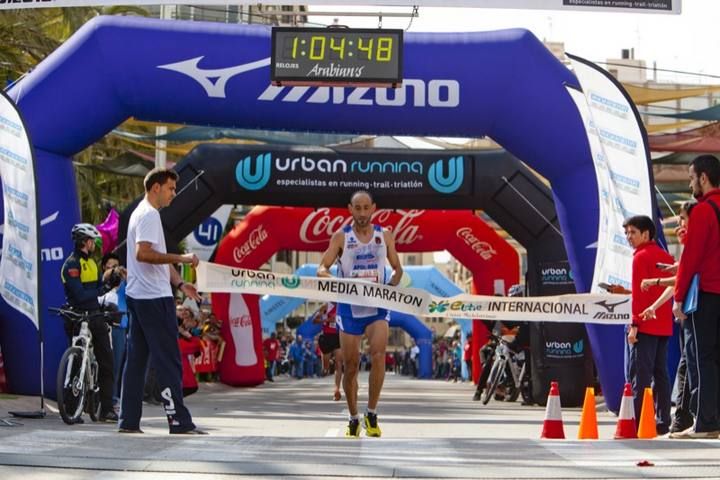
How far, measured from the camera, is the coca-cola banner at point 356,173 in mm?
21109

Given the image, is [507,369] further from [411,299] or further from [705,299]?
[705,299]

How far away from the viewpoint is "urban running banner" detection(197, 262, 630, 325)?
1127cm

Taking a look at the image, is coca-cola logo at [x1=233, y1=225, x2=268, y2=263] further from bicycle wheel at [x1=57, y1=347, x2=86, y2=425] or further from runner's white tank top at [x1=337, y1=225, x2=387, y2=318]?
runner's white tank top at [x1=337, y1=225, x2=387, y2=318]

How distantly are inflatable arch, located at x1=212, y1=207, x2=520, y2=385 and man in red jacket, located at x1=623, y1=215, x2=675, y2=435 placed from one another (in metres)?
15.0

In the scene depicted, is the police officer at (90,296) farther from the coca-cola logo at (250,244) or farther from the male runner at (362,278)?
the coca-cola logo at (250,244)

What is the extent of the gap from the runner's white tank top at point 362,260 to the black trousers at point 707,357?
9.35ft

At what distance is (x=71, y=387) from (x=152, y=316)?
91.4 inches

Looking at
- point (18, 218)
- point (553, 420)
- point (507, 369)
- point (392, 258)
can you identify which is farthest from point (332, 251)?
point (507, 369)

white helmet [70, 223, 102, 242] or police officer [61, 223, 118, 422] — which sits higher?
white helmet [70, 223, 102, 242]

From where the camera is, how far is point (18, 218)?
13273 millimetres

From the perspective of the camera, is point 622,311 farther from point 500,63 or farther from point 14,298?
point 14,298

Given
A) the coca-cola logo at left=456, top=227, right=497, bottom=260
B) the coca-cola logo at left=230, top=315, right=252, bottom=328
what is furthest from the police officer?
the coca-cola logo at left=456, top=227, right=497, bottom=260

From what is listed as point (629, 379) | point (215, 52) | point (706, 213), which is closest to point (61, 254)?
point (215, 52)

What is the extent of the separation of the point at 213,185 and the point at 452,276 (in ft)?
415
